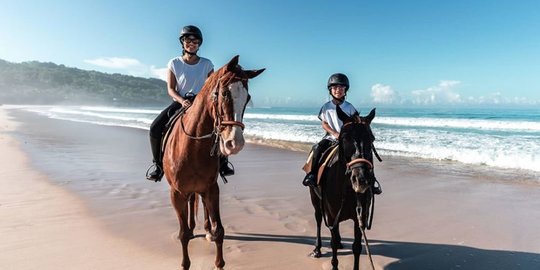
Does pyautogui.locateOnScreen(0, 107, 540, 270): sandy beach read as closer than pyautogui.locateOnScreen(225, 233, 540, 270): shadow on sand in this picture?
No

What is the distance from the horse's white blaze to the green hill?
107638mm

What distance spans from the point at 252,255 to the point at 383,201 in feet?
12.4

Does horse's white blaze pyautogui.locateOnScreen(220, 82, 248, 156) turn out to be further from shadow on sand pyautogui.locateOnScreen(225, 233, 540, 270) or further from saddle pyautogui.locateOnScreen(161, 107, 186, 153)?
shadow on sand pyautogui.locateOnScreen(225, 233, 540, 270)

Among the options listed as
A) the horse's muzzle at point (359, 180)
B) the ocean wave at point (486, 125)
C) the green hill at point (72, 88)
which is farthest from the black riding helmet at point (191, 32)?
the green hill at point (72, 88)

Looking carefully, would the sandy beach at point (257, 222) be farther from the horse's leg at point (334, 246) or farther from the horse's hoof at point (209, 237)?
the horse's leg at point (334, 246)

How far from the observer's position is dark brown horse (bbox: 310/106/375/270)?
312 cm

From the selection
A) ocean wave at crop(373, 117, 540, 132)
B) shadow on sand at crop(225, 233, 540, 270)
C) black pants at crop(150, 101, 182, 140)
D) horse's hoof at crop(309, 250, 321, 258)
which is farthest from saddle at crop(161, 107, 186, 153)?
ocean wave at crop(373, 117, 540, 132)

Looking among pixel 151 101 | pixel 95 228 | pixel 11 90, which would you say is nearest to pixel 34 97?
pixel 11 90

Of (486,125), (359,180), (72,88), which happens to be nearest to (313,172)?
(359,180)

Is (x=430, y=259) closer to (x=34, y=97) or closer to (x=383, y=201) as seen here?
(x=383, y=201)

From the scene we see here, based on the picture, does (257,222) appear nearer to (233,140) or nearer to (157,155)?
(157,155)

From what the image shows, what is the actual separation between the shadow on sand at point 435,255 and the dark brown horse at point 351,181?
2.26ft

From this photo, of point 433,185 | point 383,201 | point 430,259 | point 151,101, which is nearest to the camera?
point 430,259

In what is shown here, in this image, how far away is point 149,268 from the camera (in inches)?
159
